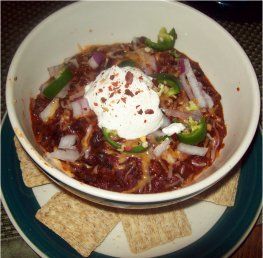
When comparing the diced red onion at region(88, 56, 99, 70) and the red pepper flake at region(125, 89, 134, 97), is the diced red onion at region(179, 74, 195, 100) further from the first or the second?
the diced red onion at region(88, 56, 99, 70)

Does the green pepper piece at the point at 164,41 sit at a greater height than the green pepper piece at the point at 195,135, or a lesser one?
greater

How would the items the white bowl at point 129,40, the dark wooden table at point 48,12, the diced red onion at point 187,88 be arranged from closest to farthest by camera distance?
1. the white bowl at point 129,40
2. the diced red onion at point 187,88
3. the dark wooden table at point 48,12

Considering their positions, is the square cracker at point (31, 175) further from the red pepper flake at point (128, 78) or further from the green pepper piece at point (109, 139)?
the red pepper flake at point (128, 78)

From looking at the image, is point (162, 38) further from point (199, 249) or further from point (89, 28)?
point (199, 249)

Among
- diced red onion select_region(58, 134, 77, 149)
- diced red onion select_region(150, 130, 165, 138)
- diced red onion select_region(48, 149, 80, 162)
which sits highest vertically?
diced red onion select_region(150, 130, 165, 138)

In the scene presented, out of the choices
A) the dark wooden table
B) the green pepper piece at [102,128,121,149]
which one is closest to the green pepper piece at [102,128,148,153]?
the green pepper piece at [102,128,121,149]

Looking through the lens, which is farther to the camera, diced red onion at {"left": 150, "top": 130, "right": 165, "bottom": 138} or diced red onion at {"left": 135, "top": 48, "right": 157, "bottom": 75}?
diced red onion at {"left": 135, "top": 48, "right": 157, "bottom": 75}

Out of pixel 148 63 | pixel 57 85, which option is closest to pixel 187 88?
pixel 148 63

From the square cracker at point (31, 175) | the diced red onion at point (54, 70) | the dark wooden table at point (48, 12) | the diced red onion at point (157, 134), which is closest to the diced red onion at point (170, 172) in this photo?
the diced red onion at point (157, 134)
